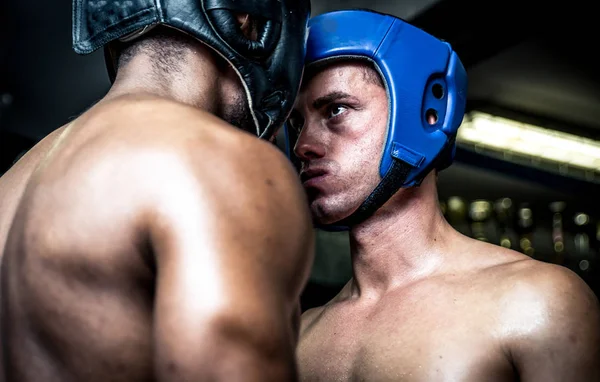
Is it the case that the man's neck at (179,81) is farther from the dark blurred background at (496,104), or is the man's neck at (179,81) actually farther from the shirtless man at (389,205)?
the dark blurred background at (496,104)

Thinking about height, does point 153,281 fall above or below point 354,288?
above

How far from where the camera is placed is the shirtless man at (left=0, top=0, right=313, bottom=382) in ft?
3.78

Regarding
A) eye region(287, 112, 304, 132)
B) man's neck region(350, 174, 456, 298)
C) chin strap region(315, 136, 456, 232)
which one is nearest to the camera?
chin strap region(315, 136, 456, 232)

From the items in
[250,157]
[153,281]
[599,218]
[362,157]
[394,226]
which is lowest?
[599,218]

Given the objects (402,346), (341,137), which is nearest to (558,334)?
(402,346)

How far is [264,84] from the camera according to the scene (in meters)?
1.67

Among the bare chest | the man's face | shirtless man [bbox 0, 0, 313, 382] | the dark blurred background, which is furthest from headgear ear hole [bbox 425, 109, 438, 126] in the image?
the dark blurred background

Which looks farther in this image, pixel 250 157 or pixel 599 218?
pixel 599 218

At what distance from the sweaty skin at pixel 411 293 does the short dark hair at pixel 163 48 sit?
88 cm

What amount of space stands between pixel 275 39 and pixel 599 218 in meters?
5.84

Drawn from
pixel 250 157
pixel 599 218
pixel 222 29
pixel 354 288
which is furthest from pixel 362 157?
pixel 599 218

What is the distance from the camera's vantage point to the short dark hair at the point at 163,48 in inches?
62.1

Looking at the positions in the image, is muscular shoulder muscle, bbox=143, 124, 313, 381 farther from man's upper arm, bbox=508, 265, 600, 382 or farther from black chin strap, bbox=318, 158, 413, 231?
black chin strap, bbox=318, 158, 413, 231

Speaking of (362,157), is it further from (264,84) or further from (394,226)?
(264,84)
